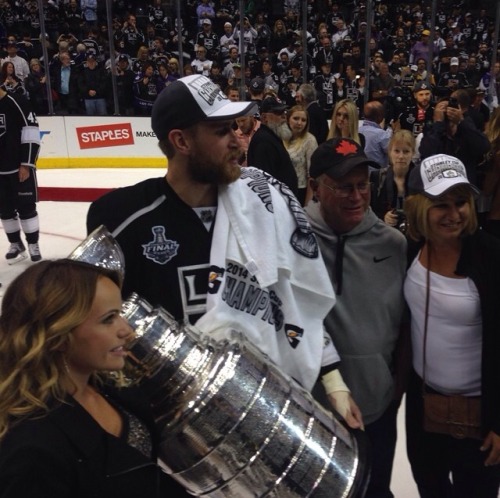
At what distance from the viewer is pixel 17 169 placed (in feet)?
16.3

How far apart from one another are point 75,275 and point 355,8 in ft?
39.5

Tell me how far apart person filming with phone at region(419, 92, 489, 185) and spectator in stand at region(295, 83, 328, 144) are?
1.83m

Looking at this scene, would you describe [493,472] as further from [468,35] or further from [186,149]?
[468,35]

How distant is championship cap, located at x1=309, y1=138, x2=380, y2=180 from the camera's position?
1567 millimetres

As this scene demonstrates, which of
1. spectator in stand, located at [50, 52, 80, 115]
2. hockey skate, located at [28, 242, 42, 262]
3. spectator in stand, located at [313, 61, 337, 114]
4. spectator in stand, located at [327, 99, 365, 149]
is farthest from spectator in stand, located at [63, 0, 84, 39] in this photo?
spectator in stand, located at [327, 99, 365, 149]

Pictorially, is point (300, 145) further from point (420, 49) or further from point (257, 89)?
point (420, 49)

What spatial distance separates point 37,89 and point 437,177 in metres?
8.85

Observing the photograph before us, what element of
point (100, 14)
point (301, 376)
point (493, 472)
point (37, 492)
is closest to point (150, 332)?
point (37, 492)

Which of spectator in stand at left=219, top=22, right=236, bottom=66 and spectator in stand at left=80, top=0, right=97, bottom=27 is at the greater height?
spectator in stand at left=80, top=0, right=97, bottom=27

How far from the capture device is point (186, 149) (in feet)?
4.65

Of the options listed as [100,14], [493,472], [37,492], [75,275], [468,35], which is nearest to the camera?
[37,492]

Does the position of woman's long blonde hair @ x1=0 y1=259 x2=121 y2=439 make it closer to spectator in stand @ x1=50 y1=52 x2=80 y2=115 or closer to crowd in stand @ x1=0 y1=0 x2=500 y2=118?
crowd in stand @ x1=0 y1=0 x2=500 y2=118

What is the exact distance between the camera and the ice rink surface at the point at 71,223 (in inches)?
99.7

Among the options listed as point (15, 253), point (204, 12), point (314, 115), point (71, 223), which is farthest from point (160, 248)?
point (204, 12)
